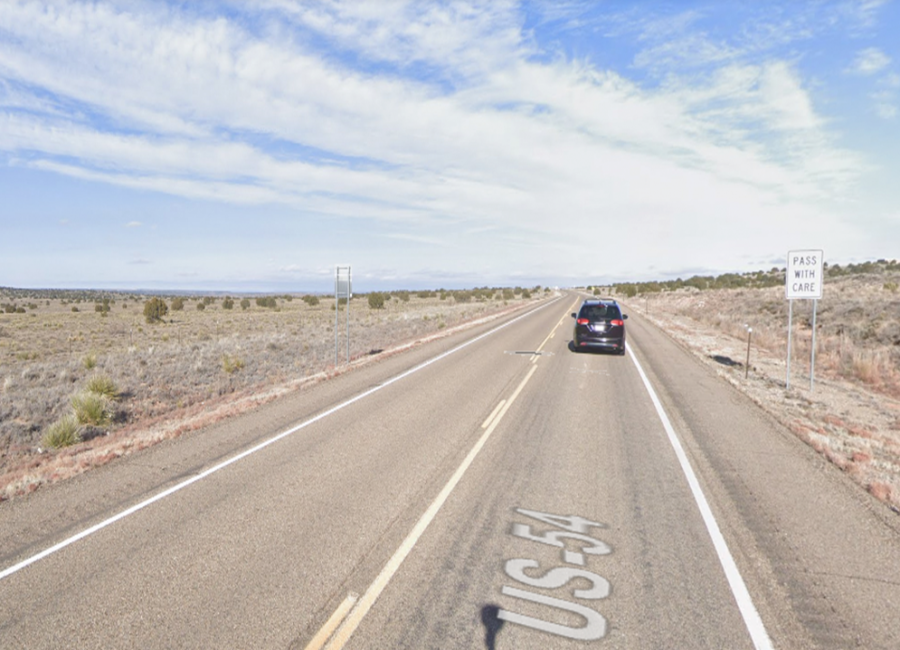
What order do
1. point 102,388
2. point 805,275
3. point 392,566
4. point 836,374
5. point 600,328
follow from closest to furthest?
1. point 392,566
2. point 805,275
3. point 102,388
4. point 836,374
5. point 600,328

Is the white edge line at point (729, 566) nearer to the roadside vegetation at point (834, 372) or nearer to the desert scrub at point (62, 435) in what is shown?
the roadside vegetation at point (834, 372)

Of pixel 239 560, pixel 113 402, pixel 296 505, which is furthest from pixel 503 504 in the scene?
pixel 113 402

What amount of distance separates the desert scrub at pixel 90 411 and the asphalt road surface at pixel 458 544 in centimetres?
510

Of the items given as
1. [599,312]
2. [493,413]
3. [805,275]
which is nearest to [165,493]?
[493,413]

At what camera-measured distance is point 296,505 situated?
6117 millimetres

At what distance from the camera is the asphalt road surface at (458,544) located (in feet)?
12.9

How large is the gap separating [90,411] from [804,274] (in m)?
18.0

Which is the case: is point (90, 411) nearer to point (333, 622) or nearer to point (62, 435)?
point (62, 435)

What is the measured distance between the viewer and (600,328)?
19.1m

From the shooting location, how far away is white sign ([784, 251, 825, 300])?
43.2ft

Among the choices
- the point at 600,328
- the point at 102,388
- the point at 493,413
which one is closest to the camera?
the point at 493,413

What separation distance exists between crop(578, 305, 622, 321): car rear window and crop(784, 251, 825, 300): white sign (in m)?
6.46

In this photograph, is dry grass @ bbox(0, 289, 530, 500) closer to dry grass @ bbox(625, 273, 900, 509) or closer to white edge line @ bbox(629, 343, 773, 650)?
Result: white edge line @ bbox(629, 343, 773, 650)

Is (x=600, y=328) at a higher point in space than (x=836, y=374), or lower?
higher
